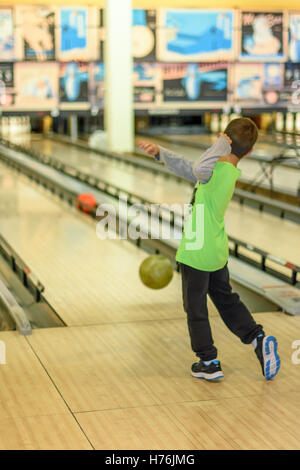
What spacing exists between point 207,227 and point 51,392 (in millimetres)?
1030

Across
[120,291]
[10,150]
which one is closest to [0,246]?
[120,291]

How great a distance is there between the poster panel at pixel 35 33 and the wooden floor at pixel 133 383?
893cm

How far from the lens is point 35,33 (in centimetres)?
1423

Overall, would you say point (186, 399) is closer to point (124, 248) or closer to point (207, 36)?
→ point (124, 248)

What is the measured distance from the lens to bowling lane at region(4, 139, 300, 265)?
7609mm

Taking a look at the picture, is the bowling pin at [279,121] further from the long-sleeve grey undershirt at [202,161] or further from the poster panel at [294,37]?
the long-sleeve grey undershirt at [202,161]

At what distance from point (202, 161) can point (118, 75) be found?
11.3 m

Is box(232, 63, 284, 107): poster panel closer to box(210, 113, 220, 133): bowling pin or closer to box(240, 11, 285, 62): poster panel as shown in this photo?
box(240, 11, 285, 62): poster panel

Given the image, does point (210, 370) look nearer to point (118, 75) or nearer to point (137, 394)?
point (137, 394)

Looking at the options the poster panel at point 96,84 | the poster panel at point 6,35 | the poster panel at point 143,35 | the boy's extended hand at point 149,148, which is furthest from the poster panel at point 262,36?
the boy's extended hand at point 149,148

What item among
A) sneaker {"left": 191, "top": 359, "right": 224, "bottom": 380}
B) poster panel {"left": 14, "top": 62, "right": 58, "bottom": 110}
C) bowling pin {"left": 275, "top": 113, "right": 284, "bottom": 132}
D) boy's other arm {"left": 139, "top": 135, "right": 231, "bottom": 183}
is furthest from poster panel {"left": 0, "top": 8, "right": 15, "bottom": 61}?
sneaker {"left": 191, "top": 359, "right": 224, "bottom": 380}

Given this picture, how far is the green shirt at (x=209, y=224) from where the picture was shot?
147 inches

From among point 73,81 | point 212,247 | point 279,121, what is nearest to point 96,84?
point 73,81

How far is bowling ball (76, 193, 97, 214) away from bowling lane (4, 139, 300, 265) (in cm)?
91
